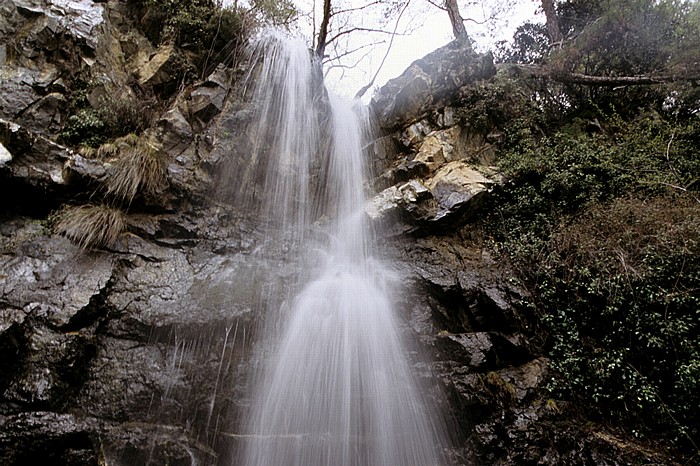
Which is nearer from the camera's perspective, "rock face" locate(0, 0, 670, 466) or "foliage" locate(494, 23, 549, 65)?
"rock face" locate(0, 0, 670, 466)

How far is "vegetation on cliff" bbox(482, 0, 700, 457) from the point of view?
409cm

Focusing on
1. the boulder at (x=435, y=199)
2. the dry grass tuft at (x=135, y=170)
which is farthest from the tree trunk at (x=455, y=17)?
Result: the dry grass tuft at (x=135, y=170)

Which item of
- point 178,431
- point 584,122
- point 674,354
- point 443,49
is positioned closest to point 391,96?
point 443,49

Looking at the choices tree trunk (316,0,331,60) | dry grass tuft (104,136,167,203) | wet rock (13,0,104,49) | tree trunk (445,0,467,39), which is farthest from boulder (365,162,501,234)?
wet rock (13,0,104,49)

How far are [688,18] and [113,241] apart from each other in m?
11.5

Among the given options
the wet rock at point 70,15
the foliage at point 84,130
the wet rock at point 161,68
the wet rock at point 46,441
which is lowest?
the wet rock at point 46,441

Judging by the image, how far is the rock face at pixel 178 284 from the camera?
3.76 metres

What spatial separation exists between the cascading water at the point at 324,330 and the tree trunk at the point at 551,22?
263 inches

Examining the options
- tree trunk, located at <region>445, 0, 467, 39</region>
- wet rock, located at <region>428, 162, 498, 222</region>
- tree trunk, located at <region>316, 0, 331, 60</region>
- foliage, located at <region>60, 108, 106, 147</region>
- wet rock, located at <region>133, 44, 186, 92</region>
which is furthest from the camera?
tree trunk, located at <region>445, 0, 467, 39</region>

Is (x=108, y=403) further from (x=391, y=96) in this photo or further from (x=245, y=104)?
(x=391, y=96)

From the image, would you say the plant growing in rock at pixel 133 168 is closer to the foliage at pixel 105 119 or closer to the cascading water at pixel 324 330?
the foliage at pixel 105 119

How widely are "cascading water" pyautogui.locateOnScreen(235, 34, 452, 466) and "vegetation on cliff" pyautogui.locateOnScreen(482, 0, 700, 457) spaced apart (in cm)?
202

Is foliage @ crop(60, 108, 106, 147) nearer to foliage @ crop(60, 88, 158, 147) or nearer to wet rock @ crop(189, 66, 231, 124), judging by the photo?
foliage @ crop(60, 88, 158, 147)

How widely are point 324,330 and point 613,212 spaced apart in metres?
4.82
